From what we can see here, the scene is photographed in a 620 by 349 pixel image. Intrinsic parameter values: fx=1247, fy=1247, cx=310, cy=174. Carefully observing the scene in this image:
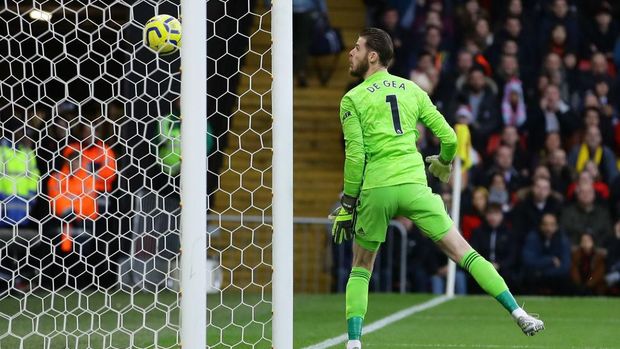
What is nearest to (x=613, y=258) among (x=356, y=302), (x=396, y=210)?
(x=396, y=210)

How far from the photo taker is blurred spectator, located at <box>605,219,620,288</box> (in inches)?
549

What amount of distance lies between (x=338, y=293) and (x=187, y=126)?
751cm

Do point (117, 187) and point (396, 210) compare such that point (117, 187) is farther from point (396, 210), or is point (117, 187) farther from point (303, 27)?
point (303, 27)

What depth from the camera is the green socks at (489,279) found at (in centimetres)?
691

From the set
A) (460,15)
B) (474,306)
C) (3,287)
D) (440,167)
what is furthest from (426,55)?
(440,167)

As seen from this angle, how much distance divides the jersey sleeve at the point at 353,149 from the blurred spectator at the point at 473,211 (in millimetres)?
7374

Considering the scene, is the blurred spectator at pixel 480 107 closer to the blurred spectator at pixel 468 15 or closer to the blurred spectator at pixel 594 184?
the blurred spectator at pixel 468 15

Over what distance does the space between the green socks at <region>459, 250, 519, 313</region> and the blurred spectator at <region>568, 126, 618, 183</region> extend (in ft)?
26.8

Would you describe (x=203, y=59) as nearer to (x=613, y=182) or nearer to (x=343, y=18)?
(x=613, y=182)

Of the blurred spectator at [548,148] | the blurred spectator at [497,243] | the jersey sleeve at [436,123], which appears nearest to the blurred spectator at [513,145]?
the blurred spectator at [548,148]

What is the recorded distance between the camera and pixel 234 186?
15.9 meters

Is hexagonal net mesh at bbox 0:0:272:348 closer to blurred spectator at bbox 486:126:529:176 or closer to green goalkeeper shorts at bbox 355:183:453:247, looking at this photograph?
green goalkeeper shorts at bbox 355:183:453:247

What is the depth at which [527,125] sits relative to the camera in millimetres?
15195

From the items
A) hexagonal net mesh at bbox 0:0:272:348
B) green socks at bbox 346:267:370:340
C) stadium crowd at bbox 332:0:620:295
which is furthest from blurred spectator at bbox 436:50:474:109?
green socks at bbox 346:267:370:340
